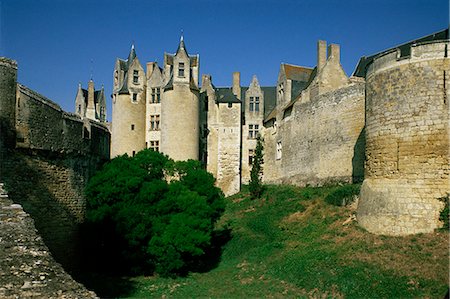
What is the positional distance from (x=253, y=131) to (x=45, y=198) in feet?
87.1

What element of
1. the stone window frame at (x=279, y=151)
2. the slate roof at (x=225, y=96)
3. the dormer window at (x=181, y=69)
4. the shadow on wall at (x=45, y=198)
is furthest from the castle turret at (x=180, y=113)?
the shadow on wall at (x=45, y=198)

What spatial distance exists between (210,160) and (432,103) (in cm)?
2445

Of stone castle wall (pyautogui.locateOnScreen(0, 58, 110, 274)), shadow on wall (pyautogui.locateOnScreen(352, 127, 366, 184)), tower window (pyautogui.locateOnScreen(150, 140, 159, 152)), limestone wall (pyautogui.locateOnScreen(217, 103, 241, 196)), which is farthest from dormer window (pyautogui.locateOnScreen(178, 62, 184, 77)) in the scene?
stone castle wall (pyautogui.locateOnScreen(0, 58, 110, 274))

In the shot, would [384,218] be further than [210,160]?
No

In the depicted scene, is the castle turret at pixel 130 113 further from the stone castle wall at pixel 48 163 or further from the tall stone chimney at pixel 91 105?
the stone castle wall at pixel 48 163

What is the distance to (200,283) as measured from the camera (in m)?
20.2

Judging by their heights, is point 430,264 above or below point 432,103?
below

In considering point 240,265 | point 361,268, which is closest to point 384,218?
point 361,268

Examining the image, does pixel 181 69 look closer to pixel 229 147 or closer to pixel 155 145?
pixel 155 145

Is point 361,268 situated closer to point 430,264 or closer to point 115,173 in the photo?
point 430,264

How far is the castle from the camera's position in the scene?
1656 centimetres

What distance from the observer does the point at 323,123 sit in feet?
102

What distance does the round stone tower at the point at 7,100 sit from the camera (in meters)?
15.1

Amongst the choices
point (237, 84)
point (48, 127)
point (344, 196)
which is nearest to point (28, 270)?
point (48, 127)
